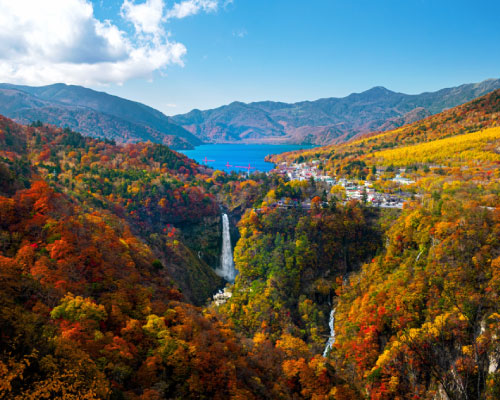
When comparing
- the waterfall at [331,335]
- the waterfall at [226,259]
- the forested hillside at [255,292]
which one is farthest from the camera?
the waterfall at [226,259]

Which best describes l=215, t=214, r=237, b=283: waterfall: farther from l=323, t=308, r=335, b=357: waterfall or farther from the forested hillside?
l=323, t=308, r=335, b=357: waterfall

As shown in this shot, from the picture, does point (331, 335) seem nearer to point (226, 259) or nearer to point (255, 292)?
point (255, 292)

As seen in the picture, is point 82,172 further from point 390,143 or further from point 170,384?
point 390,143

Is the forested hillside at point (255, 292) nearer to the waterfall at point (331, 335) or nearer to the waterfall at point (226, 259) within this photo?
the waterfall at point (331, 335)

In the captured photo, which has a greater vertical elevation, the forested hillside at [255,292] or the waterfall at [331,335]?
the forested hillside at [255,292]

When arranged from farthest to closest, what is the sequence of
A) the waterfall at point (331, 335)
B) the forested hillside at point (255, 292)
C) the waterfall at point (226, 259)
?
the waterfall at point (226, 259) < the waterfall at point (331, 335) < the forested hillside at point (255, 292)

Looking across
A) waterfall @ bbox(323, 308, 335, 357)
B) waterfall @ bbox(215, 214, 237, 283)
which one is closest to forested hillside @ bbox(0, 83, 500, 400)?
waterfall @ bbox(323, 308, 335, 357)

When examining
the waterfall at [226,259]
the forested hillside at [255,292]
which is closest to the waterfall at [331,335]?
the forested hillside at [255,292]

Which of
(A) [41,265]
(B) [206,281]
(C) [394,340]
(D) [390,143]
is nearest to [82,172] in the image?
(B) [206,281]
